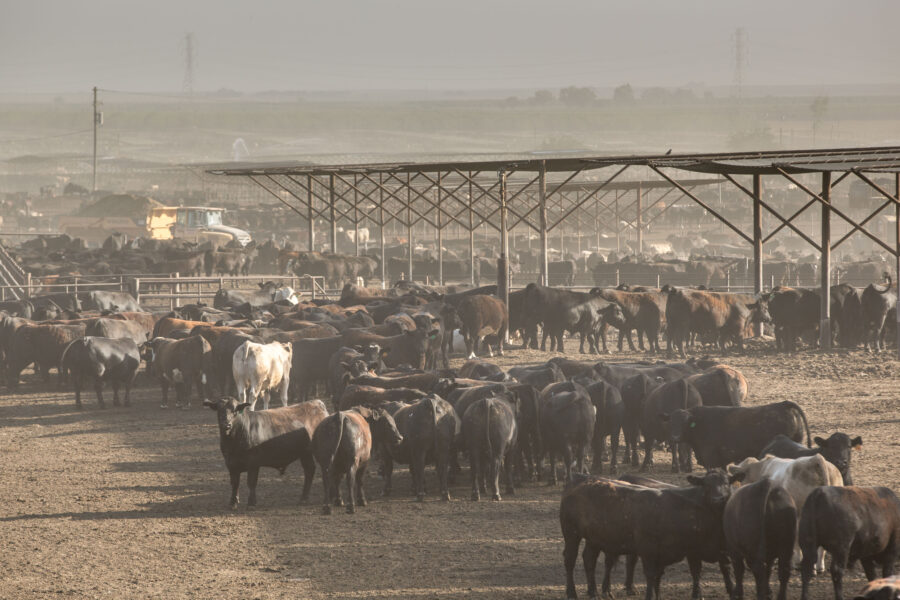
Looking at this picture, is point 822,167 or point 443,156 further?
point 443,156

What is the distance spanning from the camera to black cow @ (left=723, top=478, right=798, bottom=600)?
8.14 meters

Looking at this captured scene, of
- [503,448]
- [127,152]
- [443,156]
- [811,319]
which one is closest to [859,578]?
[503,448]

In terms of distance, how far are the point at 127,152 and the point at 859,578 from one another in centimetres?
18959

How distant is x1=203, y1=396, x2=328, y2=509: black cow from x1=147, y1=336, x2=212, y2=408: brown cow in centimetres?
656

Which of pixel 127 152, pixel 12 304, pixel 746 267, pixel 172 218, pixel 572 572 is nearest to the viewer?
pixel 572 572

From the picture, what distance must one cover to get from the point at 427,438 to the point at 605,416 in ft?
7.91

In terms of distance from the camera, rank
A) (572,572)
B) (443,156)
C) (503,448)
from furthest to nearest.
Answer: (443,156) < (503,448) < (572,572)

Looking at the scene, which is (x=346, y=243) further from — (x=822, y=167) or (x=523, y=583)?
(x=523, y=583)

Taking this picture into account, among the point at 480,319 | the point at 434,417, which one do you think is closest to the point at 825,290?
the point at 480,319

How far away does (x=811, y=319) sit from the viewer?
81.3 ft

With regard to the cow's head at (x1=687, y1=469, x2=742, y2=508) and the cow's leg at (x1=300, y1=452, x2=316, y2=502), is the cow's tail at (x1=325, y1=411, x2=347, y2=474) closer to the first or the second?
the cow's leg at (x1=300, y1=452, x2=316, y2=502)

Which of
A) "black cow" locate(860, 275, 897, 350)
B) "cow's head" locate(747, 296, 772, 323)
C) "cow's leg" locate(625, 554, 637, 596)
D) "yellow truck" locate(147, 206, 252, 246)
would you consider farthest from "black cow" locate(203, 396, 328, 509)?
"yellow truck" locate(147, 206, 252, 246)

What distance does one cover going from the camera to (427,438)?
40.0ft

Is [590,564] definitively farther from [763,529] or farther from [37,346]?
[37,346]
